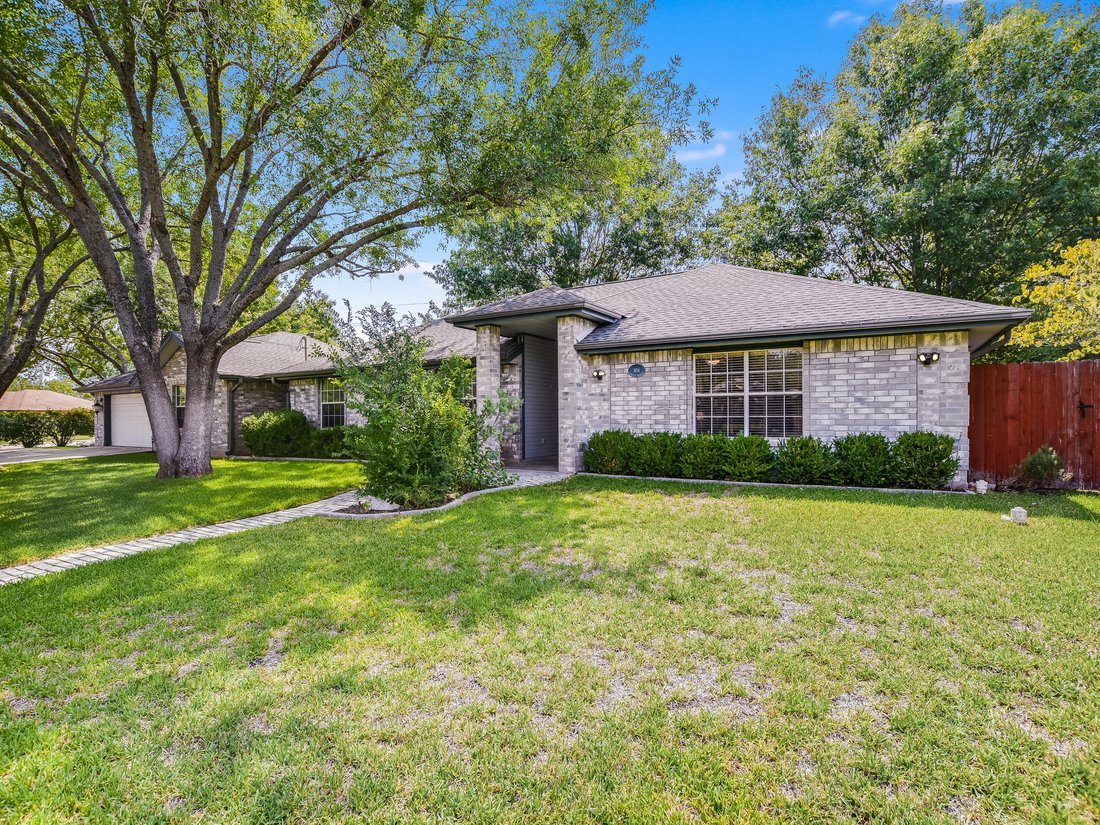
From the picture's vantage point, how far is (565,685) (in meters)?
2.75

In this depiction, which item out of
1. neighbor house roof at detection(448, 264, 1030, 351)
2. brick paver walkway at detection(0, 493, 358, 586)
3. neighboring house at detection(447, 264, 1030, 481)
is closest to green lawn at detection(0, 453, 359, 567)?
brick paver walkway at detection(0, 493, 358, 586)

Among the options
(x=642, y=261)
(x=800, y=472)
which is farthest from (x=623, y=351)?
(x=642, y=261)

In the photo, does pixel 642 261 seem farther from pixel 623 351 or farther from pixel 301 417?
pixel 301 417

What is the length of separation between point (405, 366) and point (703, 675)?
268 inches

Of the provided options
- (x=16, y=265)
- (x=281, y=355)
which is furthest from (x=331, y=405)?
(x=16, y=265)

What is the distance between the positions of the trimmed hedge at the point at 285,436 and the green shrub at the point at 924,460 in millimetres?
14437

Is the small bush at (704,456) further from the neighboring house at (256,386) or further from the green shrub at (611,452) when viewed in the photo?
the neighboring house at (256,386)

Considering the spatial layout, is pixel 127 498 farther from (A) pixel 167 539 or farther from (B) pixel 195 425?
(A) pixel 167 539

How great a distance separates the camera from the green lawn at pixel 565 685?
79.1 inches

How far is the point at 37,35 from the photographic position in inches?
316

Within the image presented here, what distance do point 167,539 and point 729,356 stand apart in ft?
31.5

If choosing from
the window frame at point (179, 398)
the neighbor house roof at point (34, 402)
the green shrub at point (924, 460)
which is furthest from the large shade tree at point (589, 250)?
the neighbor house roof at point (34, 402)

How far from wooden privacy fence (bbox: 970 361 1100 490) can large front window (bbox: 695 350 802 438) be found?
10.2ft

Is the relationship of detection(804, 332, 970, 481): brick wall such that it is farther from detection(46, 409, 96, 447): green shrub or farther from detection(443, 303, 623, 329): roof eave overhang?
detection(46, 409, 96, 447): green shrub
